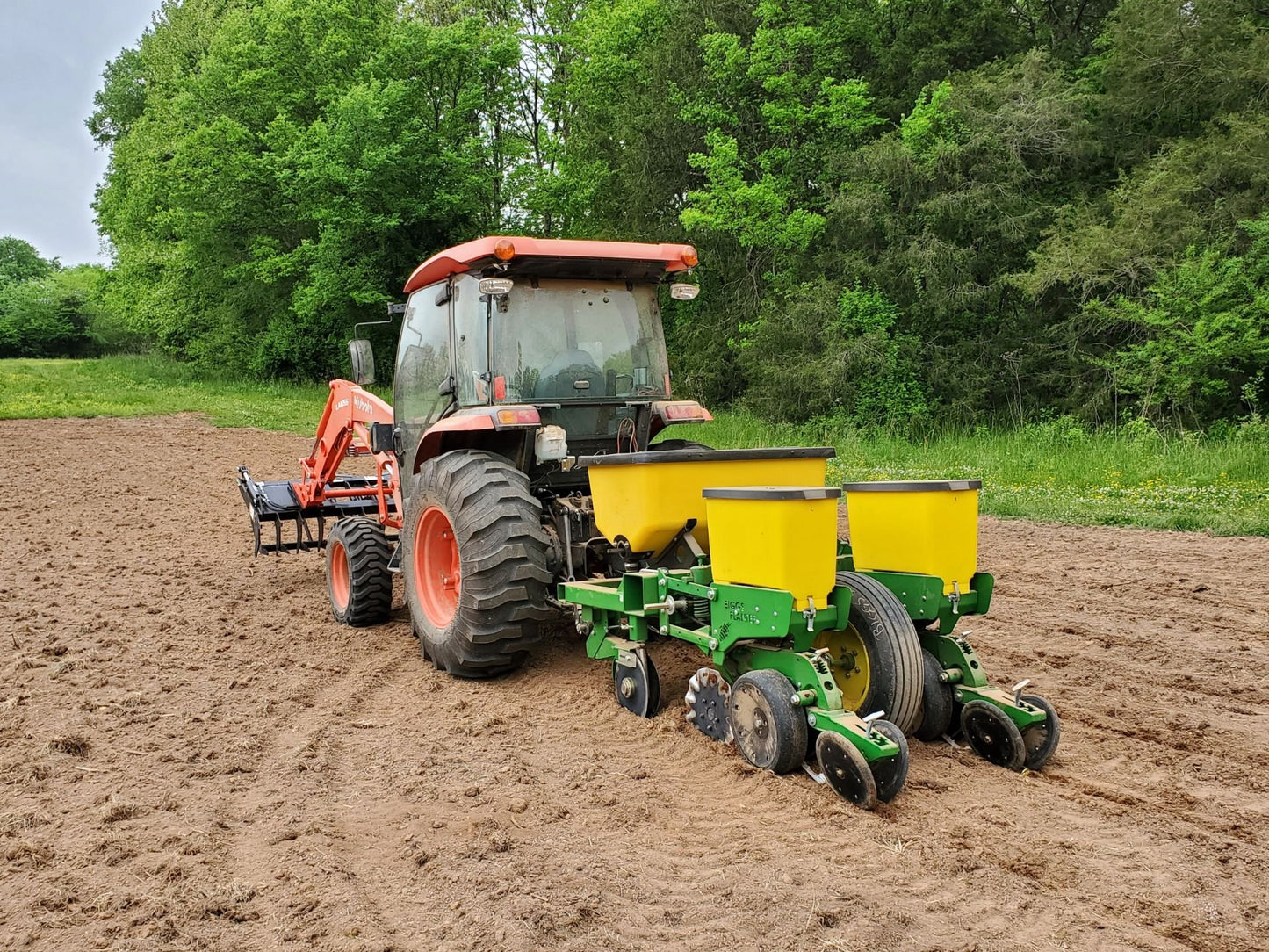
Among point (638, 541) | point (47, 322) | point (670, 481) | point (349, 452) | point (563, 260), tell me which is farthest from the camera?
point (47, 322)

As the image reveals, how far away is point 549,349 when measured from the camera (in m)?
5.88

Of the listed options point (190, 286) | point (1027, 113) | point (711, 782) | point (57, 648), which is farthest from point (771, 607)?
point (190, 286)

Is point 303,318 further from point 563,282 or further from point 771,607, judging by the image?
point 771,607

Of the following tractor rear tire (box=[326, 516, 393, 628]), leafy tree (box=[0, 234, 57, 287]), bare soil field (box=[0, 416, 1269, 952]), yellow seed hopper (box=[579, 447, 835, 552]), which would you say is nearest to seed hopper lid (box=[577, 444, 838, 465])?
yellow seed hopper (box=[579, 447, 835, 552])

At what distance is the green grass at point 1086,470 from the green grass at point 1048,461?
2cm

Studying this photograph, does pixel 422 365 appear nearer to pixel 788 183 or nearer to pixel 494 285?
pixel 494 285

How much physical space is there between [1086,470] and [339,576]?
31.3ft

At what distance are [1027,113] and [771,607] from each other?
55.0 ft

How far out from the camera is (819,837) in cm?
348

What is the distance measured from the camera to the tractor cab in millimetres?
5668

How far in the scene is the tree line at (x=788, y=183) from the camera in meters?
16.0

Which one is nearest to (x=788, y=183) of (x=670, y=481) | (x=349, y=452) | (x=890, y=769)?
(x=349, y=452)

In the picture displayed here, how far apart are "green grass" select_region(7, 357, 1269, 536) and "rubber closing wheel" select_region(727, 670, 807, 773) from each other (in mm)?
7051

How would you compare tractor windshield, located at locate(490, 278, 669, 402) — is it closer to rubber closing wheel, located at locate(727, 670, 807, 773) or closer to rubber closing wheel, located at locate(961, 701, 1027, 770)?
rubber closing wheel, located at locate(727, 670, 807, 773)
